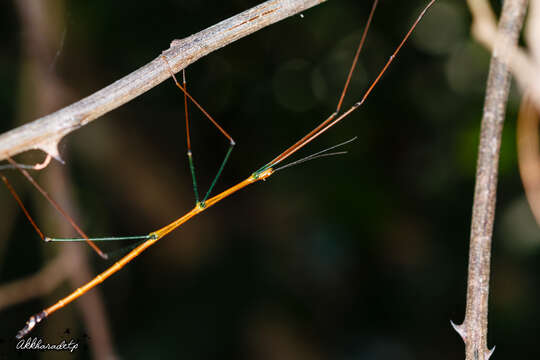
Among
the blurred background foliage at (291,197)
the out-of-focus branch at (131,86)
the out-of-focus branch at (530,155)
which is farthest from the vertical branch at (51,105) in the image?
the out-of-focus branch at (530,155)

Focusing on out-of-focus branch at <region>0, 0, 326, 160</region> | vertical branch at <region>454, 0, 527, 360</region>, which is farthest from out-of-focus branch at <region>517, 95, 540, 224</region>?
out-of-focus branch at <region>0, 0, 326, 160</region>

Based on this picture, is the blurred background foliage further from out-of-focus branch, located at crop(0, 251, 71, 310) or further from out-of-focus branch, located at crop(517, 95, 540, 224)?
out-of-focus branch, located at crop(0, 251, 71, 310)

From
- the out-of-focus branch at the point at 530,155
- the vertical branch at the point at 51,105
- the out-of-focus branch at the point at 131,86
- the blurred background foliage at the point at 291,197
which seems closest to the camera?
the out-of-focus branch at the point at 131,86

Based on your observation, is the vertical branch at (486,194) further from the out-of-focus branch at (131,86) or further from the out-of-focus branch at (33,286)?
the out-of-focus branch at (33,286)

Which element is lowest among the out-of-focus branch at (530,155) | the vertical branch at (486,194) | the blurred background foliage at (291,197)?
the vertical branch at (486,194)

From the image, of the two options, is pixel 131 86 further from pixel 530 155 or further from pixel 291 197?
pixel 291 197

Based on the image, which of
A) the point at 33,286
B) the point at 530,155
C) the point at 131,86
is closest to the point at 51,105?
the point at 33,286

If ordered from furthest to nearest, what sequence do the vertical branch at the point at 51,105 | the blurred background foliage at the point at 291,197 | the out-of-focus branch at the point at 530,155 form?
the blurred background foliage at the point at 291,197
the vertical branch at the point at 51,105
the out-of-focus branch at the point at 530,155

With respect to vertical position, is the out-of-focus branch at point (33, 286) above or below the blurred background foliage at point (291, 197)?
below
